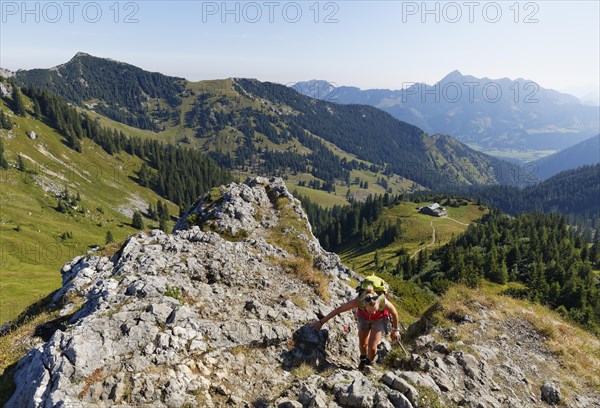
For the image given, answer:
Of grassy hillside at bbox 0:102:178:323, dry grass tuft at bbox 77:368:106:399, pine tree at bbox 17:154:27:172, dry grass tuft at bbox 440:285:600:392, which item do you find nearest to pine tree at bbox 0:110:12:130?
grassy hillside at bbox 0:102:178:323

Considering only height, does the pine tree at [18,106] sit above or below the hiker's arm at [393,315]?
above

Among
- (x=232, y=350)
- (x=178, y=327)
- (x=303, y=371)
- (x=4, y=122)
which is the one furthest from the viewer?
(x=4, y=122)

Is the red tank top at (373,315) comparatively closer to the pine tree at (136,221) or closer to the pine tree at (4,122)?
the pine tree at (136,221)

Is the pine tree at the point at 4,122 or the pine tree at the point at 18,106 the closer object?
the pine tree at the point at 4,122

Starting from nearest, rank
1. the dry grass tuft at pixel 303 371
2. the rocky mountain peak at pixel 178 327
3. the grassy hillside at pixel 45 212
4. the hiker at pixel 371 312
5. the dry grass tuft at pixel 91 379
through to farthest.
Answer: the dry grass tuft at pixel 91 379 < the rocky mountain peak at pixel 178 327 < the dry grass tuft at pixel 303 371 < the hiker at pixel 371 312 < the grassy hillside at pixel 45 212

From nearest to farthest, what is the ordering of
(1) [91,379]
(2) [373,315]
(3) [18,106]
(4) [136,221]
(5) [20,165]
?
(1) [91,379] → (2) [373,315] → (5) [20,165] → (4) [136,221] → (3) [18,106]

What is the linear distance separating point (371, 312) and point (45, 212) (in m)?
151

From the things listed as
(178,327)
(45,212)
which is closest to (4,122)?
(45,212)

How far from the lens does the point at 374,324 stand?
1591 cm

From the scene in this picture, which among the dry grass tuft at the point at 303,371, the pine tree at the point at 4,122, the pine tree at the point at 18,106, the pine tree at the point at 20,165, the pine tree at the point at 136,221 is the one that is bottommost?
the pine tree at the point at 136,221

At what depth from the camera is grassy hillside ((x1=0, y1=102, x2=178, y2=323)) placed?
80.9m

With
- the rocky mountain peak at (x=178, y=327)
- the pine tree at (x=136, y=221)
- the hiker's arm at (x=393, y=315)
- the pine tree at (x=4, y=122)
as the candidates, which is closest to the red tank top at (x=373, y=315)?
the hiker's arm at (x=393, y=315)

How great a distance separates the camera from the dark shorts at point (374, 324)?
15859 millimetres

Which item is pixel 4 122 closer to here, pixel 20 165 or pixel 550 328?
pixel 20 165
